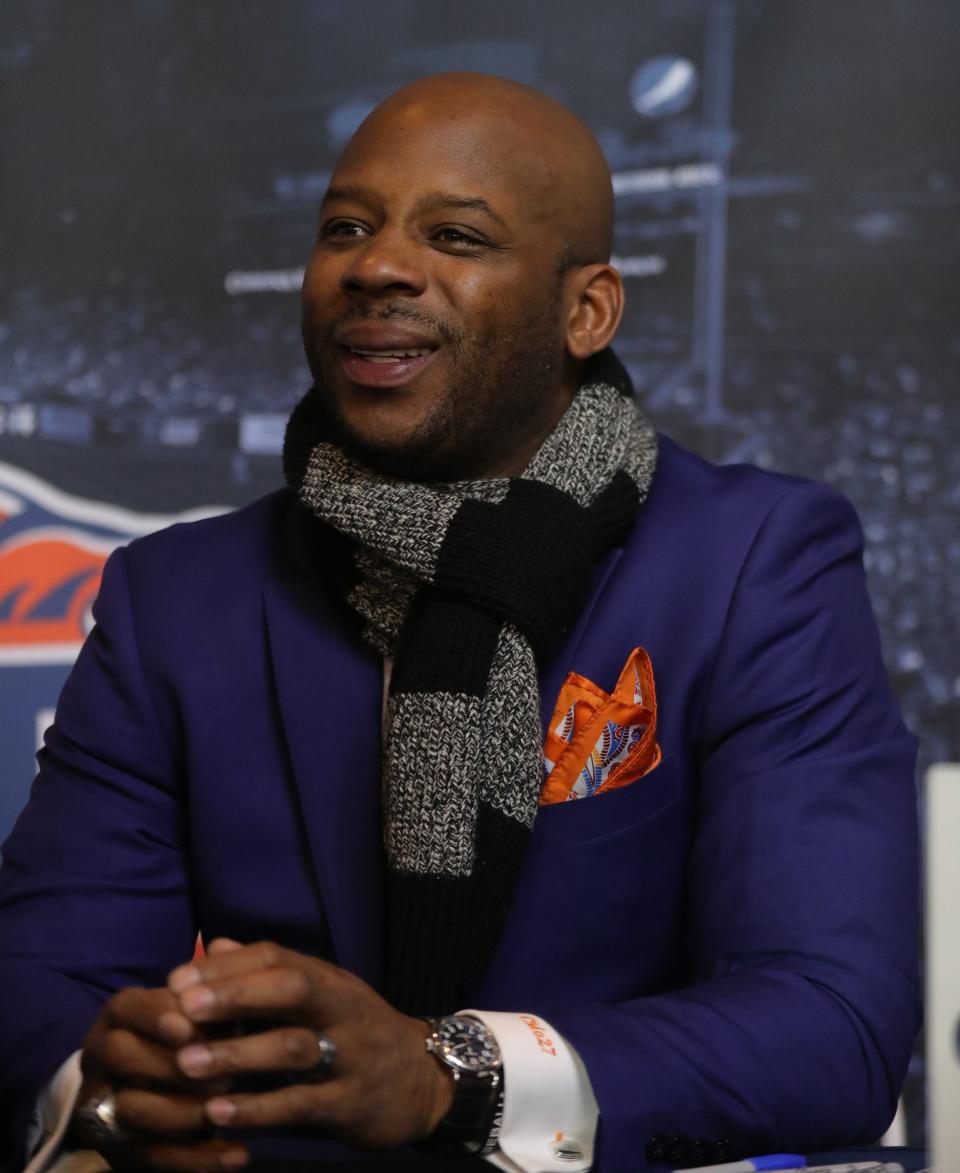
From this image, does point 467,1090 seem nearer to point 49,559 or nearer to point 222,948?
point 222,948

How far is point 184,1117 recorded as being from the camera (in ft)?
3.60

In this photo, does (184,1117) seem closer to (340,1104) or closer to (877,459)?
(340,1104)

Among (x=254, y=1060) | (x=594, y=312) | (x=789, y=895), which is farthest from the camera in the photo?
(x=594, y=312)

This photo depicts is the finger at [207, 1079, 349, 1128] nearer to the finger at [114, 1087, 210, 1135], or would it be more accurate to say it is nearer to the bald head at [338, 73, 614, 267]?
the finger at [114, 1087, 210, 1135]

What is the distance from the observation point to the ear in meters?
1.86

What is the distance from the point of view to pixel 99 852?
1666 mm

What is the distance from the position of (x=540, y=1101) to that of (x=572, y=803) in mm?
458

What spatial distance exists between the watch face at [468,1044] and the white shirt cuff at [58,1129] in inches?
11.0

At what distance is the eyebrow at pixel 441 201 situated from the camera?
5.61ft

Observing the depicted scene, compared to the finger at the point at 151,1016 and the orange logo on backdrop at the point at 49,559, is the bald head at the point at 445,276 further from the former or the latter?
the orange logo on backdrop at the point at 49,559

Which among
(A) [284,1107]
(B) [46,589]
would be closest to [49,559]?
(B) [46,589]

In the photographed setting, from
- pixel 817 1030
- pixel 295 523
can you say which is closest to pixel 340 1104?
pixel 817 1030

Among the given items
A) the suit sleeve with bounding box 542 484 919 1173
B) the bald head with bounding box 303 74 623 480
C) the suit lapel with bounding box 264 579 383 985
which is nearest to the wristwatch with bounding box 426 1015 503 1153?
the suit sleeve with bounding box 542 484 919 1173

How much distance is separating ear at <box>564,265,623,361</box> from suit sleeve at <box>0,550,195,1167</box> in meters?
0.62
